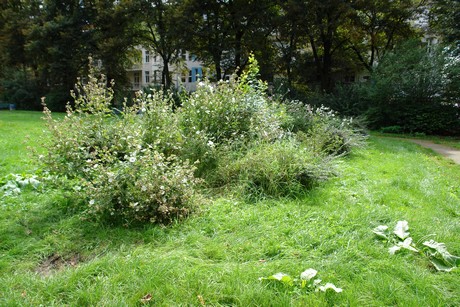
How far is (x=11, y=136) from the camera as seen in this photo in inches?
348

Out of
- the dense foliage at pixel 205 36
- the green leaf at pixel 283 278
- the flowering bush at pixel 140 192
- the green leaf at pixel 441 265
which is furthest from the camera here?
the dense foliage at pixel 205 36

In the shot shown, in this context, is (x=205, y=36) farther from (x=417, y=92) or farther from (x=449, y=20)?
(x=449, y=20)

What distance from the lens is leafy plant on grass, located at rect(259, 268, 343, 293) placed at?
2.23 m

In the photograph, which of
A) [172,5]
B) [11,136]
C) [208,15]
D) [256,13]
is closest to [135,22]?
[172,5]

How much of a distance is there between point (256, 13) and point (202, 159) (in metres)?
17.5

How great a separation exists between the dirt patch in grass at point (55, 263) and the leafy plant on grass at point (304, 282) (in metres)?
1.65

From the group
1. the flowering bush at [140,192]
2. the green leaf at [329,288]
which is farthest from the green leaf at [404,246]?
the flowering bush at [140,192]

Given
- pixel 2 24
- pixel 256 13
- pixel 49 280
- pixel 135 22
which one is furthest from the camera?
pixel 2 24

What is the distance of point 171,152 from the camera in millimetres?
4672

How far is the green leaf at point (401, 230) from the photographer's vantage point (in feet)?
9.76

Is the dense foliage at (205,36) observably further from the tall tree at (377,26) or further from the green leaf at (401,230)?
the green leaf at (401,230)

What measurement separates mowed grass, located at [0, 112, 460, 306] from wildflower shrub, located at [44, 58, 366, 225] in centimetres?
28

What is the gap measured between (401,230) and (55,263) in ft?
10.4

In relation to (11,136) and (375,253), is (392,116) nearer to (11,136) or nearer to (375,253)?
(375,253)
